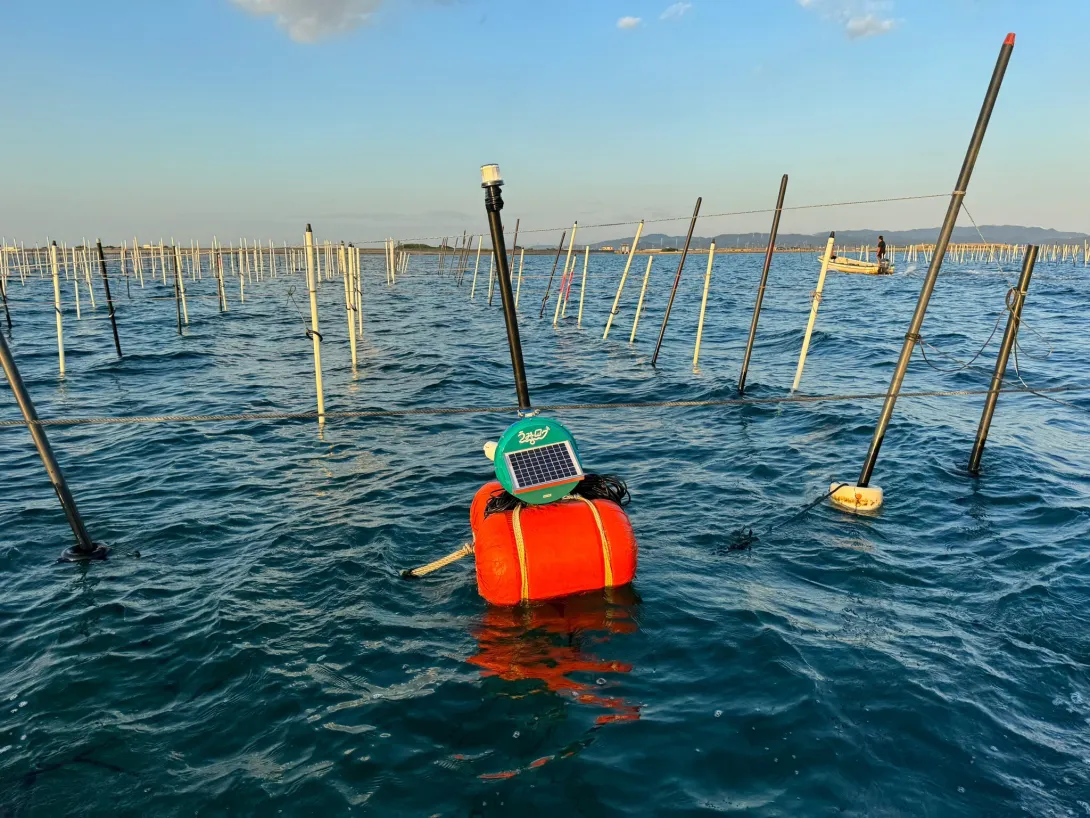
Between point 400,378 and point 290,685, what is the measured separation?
51.4 ft

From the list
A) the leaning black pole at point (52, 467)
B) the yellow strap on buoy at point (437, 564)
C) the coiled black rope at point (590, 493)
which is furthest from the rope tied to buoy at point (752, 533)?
the leaning black pole at point (52, 467)

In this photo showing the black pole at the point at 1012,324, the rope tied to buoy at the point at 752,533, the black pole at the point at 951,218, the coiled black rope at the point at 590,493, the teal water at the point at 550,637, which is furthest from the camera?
the black pole at the point at 1012,324

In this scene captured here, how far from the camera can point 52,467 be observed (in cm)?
758

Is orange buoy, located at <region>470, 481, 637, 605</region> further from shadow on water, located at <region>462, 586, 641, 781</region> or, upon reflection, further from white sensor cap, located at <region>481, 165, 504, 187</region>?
white sensor cap, located at <region>481, 165, 504, 187</region>

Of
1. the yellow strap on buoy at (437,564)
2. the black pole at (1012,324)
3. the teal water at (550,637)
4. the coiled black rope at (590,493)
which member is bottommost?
the teal water at (550,637)

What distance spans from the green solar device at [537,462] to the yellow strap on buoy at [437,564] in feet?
A: 3.94

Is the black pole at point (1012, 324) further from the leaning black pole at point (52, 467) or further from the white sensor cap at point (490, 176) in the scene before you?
the leaning black pole at point (52, 467)

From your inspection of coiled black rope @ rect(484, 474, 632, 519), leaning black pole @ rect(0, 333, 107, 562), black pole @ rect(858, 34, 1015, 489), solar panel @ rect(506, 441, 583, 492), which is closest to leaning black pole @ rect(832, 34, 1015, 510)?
black pole @ rect(858, 34, 1015, 489)

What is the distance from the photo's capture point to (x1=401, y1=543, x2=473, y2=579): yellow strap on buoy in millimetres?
7191

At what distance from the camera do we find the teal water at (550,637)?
15.8ft

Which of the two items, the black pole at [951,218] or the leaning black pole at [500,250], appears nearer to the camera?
the leaning black pole at [500,250]

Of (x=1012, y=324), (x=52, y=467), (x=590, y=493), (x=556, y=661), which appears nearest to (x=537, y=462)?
(x=590, y=493)

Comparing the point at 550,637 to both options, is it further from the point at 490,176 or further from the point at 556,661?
the point at 490,176

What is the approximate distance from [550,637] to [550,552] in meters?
0.80
